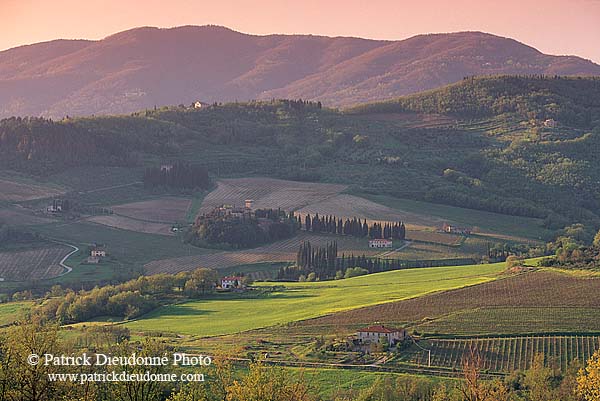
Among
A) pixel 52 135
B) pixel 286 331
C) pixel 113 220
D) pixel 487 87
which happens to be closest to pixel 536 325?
pixel 286 331

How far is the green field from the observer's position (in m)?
69.5

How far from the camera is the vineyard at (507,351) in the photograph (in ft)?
185

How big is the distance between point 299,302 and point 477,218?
2106 inches

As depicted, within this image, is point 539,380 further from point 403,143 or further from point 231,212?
point 403,143

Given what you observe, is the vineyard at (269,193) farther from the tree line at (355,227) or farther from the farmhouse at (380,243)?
the farmhouse at (380,243)

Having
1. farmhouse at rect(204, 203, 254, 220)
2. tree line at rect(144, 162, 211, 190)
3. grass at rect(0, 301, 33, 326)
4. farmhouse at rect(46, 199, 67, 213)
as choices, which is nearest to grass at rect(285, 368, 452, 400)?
grass at rect(0, 301, 33, 326)

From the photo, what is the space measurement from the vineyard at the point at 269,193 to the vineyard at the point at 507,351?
66923 millimetres

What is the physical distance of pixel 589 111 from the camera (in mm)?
178625

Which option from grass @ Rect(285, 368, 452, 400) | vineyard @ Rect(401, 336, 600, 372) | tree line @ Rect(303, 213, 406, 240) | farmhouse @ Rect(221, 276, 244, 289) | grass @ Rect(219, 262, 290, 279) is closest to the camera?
grass @ Rect(285, 368, 452, 400)

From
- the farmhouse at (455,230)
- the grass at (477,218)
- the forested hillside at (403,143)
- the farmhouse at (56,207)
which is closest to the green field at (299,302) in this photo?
the farmhouse at (455,230)

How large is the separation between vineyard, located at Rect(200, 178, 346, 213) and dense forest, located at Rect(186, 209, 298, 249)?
984 centimetres

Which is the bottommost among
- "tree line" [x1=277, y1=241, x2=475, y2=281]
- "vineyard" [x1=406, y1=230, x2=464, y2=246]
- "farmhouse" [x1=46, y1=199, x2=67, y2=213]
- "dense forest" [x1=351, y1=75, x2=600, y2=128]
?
"tree line" [x1=277, y1=241, x2=475, y2=281]

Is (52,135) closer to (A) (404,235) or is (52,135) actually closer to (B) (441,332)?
(A) (404,235)

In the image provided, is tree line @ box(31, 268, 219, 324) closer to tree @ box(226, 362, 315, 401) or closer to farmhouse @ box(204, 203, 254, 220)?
farmhouse @ box(204, 203, 254, 220)
